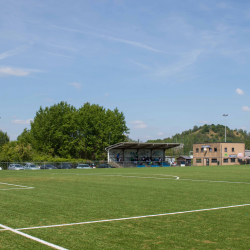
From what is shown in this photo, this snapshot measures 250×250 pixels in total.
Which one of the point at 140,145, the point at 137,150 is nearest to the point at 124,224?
the point at 140,145

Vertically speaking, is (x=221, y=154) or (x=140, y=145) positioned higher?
(x=140, y=145)

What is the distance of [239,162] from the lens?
102312mm

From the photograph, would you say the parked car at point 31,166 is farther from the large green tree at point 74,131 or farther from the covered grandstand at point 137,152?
the large green tree at point 74,131

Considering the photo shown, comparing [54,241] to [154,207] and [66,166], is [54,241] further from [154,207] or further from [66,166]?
[66,166]

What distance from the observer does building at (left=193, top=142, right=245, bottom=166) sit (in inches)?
3954

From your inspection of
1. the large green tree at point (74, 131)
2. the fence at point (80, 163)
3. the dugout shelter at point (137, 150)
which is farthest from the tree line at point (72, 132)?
the fence at point (80, 163)

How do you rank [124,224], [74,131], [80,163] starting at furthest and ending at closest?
1. [74,131]
2. [80,163]
3. [124,224]

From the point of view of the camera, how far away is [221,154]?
100 meters

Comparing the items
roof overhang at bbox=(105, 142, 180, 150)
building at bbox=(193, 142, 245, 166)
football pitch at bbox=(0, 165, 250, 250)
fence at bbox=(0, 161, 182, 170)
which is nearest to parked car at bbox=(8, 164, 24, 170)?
fence at bbox=(0, 161, 182, 170)

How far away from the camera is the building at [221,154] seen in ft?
330

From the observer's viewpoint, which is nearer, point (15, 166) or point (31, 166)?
point (15, 166)

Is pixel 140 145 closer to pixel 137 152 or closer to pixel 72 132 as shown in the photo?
pixel 137 152

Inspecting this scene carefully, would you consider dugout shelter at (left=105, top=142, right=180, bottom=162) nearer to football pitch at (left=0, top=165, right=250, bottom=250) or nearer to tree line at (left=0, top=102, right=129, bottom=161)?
tree line at (left=0, top=102, right=129, bottom=161)

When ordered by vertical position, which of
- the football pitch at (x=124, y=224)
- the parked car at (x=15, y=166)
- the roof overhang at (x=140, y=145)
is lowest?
the parked car at (x=15, y=166)
